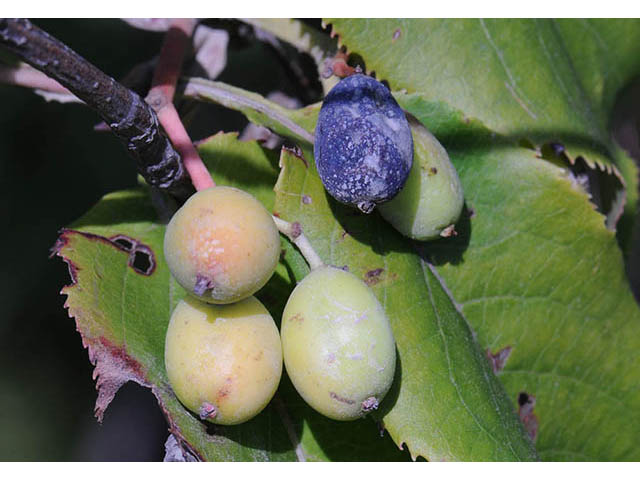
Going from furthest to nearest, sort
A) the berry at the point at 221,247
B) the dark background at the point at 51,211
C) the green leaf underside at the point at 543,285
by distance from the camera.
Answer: the dark background at the point at 51,211 → the green leaf underside at the point at 543,285 → the berry at the point at 221,247

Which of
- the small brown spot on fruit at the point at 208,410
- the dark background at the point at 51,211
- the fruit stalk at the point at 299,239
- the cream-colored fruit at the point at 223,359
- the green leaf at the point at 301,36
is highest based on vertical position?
the green leaf at the point at 301,36

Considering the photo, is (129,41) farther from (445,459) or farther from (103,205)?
(445,459)

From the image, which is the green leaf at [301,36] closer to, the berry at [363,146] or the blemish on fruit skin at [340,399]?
the berry at [363,146]

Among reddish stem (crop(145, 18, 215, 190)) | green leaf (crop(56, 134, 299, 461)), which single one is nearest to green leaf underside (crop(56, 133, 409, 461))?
green leaf (crop(56, 134, 299, 461))

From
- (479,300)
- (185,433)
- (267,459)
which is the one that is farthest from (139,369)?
(479,300)

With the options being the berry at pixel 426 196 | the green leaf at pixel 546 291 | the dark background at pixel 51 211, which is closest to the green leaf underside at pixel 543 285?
the green leaf at pixel 546 291

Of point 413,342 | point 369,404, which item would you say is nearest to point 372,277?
point 413,342

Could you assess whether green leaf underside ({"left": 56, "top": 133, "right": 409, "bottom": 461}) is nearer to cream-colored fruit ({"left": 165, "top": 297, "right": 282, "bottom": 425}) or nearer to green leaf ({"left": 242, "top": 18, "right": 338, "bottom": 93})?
cream-colored fruit ({"left": 165, "top": 297, "right": 282, "bottom": 425})
